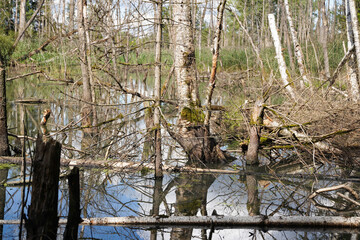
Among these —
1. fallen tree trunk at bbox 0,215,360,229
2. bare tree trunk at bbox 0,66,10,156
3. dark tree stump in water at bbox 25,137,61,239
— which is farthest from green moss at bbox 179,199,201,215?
bare tree trunk at bbox 0,66,10,156

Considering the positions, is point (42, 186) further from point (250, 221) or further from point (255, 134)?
point (255, 134)

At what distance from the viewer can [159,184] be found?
5660 millimetres

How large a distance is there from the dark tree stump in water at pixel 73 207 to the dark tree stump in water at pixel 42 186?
288mm

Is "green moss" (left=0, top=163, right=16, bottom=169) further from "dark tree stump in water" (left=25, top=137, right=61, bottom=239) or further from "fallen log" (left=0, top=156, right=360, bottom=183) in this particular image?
"dark tree stump in water" (left=25, top=137, right=61, bottom=239)

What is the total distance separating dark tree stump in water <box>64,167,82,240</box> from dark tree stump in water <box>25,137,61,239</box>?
288 millimetres

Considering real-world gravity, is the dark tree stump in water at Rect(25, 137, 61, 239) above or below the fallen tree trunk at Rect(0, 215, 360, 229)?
above

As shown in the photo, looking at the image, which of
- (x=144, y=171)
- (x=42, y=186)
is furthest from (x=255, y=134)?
(x=42, y=186)

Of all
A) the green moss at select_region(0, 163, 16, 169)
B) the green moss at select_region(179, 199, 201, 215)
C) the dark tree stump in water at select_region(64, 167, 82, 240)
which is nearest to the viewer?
the dark tree stump in water at select_region(64, 167, 82, 240)

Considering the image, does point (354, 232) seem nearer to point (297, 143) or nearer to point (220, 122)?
point (297, 143)

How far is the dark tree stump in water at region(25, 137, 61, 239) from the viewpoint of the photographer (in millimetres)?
3012

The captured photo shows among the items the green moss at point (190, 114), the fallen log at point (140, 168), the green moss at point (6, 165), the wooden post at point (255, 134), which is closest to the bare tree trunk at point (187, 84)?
the green moss at point (190, 114)

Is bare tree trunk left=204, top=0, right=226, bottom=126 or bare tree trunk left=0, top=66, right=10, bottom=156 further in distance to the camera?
bare tree trunk left=204, top=0, right=226, bottom=126

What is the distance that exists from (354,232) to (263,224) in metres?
0.82

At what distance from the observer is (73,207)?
135 inches
